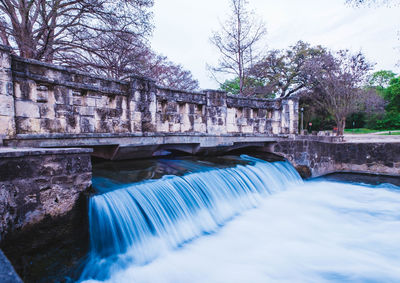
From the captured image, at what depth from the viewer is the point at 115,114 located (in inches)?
209

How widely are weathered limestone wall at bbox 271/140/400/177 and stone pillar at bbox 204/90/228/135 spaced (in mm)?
2891

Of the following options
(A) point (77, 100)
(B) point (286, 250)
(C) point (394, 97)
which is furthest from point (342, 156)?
(C) point (394, 97)

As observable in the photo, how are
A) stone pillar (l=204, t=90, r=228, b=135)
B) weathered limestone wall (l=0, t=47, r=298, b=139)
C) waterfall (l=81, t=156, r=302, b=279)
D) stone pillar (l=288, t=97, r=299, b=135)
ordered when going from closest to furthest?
waterfall (l=81, t=156, r=302, b=279)
weathered limestone wall (l=0, t=47, r=298, b=139)
stone pillar (l=204, t=90, r=228, b=135)
stone pillar (l=288, t=97, r=299, b=135)

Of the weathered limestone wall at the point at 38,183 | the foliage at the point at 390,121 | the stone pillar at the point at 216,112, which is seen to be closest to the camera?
the weathered limestone wall at the point at 38,183

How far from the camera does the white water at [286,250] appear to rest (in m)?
3.45

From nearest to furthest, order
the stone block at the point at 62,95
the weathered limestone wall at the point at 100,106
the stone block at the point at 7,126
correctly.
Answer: the stone block at the point at 7,126 < the weathered limestone wall at the point at 100,106 < the stone block at the point at 62,95

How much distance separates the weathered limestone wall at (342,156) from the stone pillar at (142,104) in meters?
5.50

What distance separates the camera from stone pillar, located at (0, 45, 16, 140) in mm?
3660

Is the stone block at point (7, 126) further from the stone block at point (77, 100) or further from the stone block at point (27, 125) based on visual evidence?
the stone block at point (77, 100)

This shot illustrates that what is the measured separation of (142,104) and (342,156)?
8258mm

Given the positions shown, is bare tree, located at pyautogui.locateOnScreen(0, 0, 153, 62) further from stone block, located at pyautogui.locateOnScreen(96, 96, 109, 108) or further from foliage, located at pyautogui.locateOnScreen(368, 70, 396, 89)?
foliage, located at pyautogui.locateOnScreen(368, 70, 396, 89)

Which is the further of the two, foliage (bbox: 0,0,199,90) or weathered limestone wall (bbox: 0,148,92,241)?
foliage (bbox: 0,0,199,90)

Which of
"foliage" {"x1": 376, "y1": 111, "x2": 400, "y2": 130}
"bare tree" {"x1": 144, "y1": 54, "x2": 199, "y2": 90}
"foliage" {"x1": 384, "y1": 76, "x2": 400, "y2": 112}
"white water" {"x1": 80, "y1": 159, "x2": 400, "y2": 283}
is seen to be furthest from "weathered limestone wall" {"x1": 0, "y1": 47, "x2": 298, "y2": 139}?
"foliage" {"x1": 384, "y1": 76, "x2": 400, "y2": 112}

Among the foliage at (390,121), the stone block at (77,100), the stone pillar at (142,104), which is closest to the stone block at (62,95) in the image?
the stone block at (77,100)
